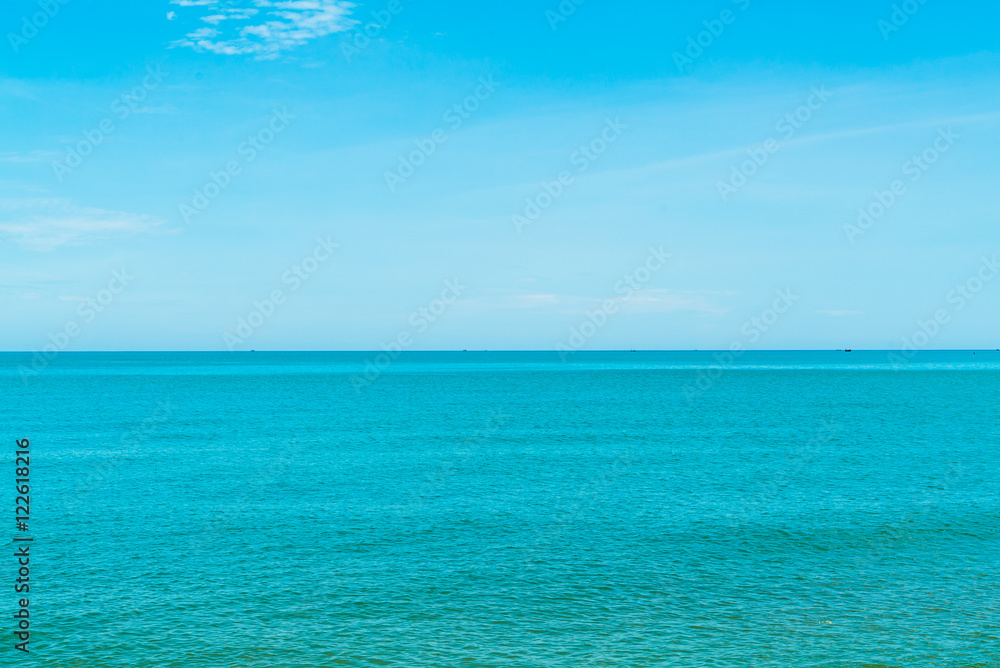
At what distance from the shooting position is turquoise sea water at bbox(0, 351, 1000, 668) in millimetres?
28125

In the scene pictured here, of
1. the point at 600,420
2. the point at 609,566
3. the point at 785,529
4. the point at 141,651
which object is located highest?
the point at 600,420

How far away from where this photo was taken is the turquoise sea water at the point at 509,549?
1107 inches

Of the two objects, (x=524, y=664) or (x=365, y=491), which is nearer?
(x=524, y=664)

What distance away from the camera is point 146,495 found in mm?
52281

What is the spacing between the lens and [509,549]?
39.9 meters

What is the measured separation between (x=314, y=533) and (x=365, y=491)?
12.0 metres

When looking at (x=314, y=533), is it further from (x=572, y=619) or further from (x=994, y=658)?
(x=994, y=658)

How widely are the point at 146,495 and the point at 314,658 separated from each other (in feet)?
101

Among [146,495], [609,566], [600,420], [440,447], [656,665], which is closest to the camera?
[656,665]

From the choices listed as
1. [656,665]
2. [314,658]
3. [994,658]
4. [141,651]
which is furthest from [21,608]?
[994,658]

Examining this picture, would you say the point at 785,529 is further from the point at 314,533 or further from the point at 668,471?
the point at 314,533

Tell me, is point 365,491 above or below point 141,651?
above

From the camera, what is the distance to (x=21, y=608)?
101 ft

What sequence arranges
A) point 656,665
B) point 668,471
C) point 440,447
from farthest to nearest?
1. point 440,447
2. point 668,471
3. point 656,665
